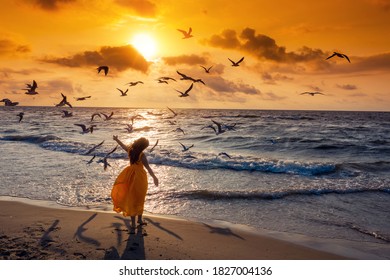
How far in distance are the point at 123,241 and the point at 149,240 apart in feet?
1.65

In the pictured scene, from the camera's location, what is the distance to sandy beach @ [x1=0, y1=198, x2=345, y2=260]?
20.9ft

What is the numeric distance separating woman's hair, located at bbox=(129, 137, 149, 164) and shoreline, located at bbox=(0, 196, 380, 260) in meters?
1.55

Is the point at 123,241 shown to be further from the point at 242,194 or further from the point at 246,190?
the point at 246,190

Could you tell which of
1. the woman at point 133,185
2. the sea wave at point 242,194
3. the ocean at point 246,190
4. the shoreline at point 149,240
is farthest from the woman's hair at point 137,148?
the sea wave at point 242,194

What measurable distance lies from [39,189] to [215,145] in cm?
1802

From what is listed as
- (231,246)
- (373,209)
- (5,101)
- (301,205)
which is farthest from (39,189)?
(373,209)

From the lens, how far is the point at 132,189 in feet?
25.1

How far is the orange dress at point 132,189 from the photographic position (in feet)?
25.1

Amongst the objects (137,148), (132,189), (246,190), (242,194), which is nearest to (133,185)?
(132,189)

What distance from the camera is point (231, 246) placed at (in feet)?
23.8

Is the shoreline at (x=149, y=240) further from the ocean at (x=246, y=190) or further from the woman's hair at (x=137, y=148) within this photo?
the woman's hair at (x=137, y=148)

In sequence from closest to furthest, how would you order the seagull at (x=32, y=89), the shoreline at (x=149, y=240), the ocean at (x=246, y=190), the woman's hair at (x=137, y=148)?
the shoreline at (x=149, y=240)
the woman's hair at (x=137, y=148)
the ocean at (x=246, y=190)
the seagull at (x=32, y=89)

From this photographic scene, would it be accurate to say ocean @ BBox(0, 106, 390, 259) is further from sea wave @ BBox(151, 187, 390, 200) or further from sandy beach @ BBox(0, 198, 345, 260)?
sandy beach @ BBox(0, 198, 345, 260)

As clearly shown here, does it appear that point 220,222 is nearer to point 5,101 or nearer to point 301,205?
point 301,205
